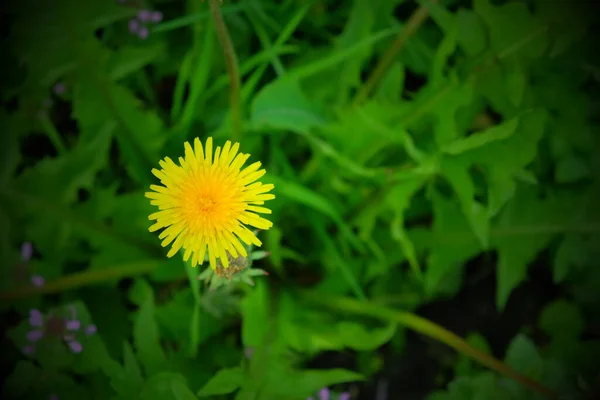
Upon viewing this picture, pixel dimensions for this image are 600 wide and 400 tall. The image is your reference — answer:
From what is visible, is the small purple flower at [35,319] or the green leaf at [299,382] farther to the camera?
the small purple flower at [35,319]

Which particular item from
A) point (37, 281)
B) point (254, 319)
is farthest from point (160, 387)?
point (37, 281)

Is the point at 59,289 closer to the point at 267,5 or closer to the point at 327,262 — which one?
the point at 327,262

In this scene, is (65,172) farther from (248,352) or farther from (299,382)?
(299,382)

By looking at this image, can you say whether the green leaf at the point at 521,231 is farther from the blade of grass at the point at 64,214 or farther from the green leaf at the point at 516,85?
the blade of grass at the point at 64,214

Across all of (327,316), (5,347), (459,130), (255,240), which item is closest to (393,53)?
(459,130)

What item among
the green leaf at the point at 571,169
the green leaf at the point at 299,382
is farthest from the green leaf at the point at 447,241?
the green leaf at the point at 299,382

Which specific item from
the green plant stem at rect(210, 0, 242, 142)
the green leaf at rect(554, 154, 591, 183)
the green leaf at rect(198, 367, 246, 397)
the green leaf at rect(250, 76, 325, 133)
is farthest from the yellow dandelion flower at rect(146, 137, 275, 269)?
the green leaf at rect(554, 154, 591, 183)

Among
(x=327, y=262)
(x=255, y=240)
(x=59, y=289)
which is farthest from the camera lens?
(x=327, y=262)
